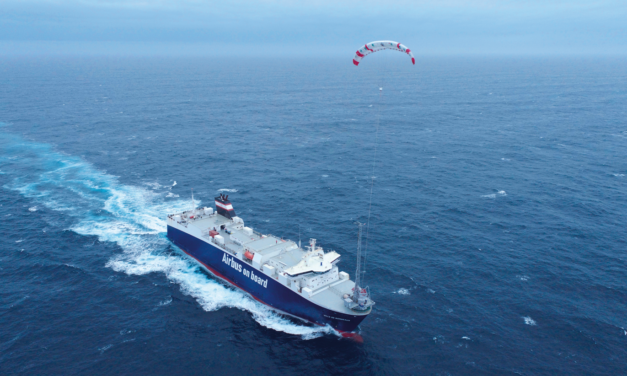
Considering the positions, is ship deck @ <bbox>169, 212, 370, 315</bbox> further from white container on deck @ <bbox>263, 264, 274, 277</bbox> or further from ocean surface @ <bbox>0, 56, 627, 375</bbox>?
ocean surface @ <bbox>0, 56, 627, 375</bbox>

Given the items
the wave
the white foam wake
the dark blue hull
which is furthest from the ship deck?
the wave

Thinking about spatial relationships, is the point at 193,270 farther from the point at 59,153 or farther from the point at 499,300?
the point at 59,153

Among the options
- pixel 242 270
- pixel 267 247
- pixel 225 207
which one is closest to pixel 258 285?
pixel 242 270

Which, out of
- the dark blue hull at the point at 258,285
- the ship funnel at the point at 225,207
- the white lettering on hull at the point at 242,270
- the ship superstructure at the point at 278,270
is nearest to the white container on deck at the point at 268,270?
the ship superstructure at the point at 278,270

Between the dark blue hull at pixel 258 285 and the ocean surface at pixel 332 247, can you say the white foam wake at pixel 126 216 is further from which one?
the dark blue hull at pixel 258 285

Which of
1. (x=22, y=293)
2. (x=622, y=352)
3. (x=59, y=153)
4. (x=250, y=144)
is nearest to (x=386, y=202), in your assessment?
(x=622, y=352)

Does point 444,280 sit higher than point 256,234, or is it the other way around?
point 256,234
